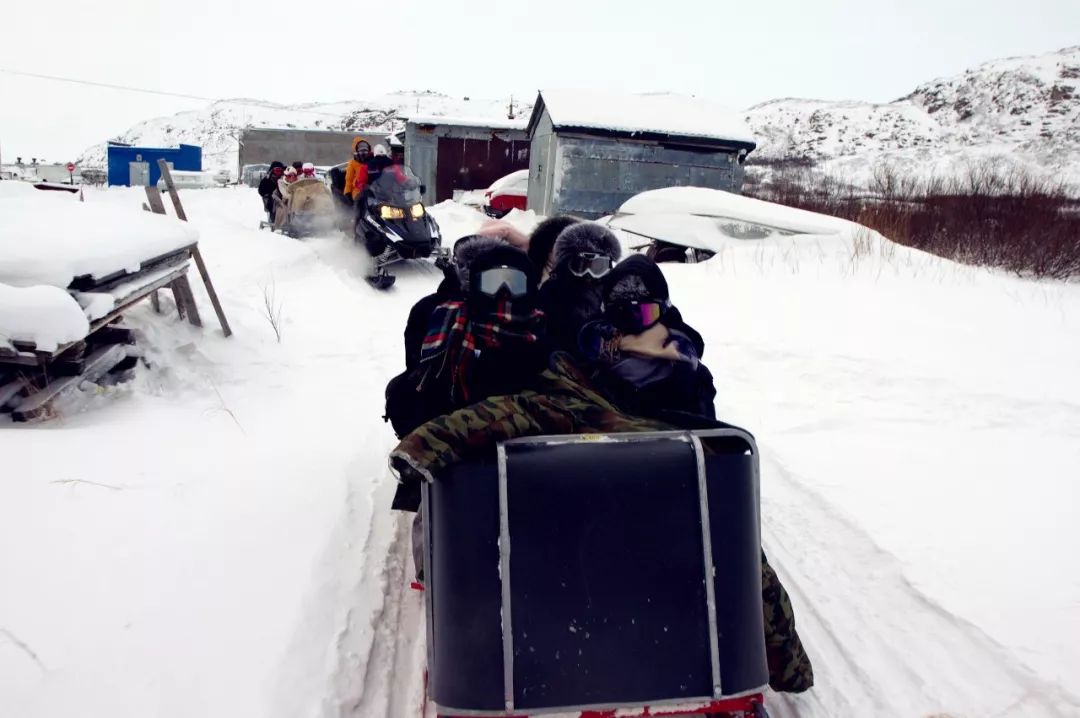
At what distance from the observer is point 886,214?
12.0 metres

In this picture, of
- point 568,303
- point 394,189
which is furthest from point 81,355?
point 394,189

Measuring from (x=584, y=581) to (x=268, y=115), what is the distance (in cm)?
10551

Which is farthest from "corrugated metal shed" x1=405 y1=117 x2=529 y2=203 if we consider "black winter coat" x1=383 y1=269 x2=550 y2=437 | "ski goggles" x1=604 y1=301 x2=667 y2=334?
"ski goggles" x1=604 y1=301 x2=667 y2=334

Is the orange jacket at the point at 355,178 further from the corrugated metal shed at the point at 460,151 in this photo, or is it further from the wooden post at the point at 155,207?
the corrugated metal shed at the point at 460,151

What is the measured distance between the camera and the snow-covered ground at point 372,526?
2039 millimetres

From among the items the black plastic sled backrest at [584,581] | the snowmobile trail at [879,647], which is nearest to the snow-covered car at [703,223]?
the snowmobile trail at [879,647]

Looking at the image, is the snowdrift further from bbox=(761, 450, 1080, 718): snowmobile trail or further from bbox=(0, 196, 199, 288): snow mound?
bbox=(761, 450, 1080, 718): snowmobile trail

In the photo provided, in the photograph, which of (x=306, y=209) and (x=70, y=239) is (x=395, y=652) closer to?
(x=70, y=239)

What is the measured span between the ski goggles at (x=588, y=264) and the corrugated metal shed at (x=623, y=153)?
38.7 ft

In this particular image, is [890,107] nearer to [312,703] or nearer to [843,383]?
[843,383]

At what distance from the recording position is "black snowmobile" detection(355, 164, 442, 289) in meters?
8.06

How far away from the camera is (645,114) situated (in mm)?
14758

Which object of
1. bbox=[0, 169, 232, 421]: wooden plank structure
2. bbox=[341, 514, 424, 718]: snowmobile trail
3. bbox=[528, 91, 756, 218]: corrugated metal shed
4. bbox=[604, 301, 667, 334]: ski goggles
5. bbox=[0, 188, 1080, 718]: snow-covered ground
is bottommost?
bbox=[341, 514, 424, 718]: snowmobile trail

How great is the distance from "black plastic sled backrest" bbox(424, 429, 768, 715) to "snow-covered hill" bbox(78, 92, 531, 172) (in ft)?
265
